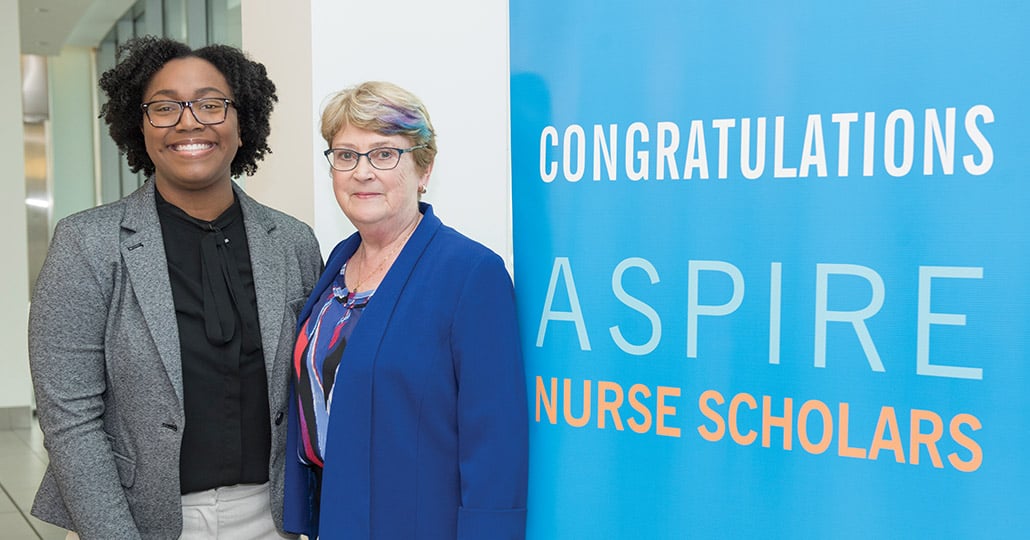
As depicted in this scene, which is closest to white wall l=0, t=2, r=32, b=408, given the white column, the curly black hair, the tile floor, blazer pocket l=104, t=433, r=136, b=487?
the tile floor

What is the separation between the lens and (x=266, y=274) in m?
1.80

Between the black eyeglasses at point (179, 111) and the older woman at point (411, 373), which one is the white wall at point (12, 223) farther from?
the older woman at point (411, 373)

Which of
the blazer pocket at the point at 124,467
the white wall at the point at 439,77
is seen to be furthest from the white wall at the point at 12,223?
the blazer pocket at the point at 124,467

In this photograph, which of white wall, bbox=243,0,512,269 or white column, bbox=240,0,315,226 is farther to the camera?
white column, bbox=240,0,315,226

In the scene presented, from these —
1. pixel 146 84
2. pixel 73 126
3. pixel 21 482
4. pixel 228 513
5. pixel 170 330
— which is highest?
pixel 73 126

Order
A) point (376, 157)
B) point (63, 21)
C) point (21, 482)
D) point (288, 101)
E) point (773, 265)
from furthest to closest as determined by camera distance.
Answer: point (63, 21)
point (21, 482)
point (288, 101)
point (376, 157)
point (773, 265)

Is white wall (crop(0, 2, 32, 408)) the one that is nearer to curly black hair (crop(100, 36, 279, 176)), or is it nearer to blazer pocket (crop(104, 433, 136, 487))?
curly black hair (crop(100, 36, 279, 176))

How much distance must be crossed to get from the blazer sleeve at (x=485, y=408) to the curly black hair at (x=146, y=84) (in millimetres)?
653

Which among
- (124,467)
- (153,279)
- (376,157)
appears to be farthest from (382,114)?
(124,467)

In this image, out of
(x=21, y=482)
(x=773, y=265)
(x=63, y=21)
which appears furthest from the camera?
(x=63, y=21)

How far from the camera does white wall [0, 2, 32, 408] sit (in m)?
6.90

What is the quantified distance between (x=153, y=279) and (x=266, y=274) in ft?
0.70

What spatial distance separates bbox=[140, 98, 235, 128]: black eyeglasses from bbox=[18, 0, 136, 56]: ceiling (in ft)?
25.3

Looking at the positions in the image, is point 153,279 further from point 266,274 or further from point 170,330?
point 266,274
